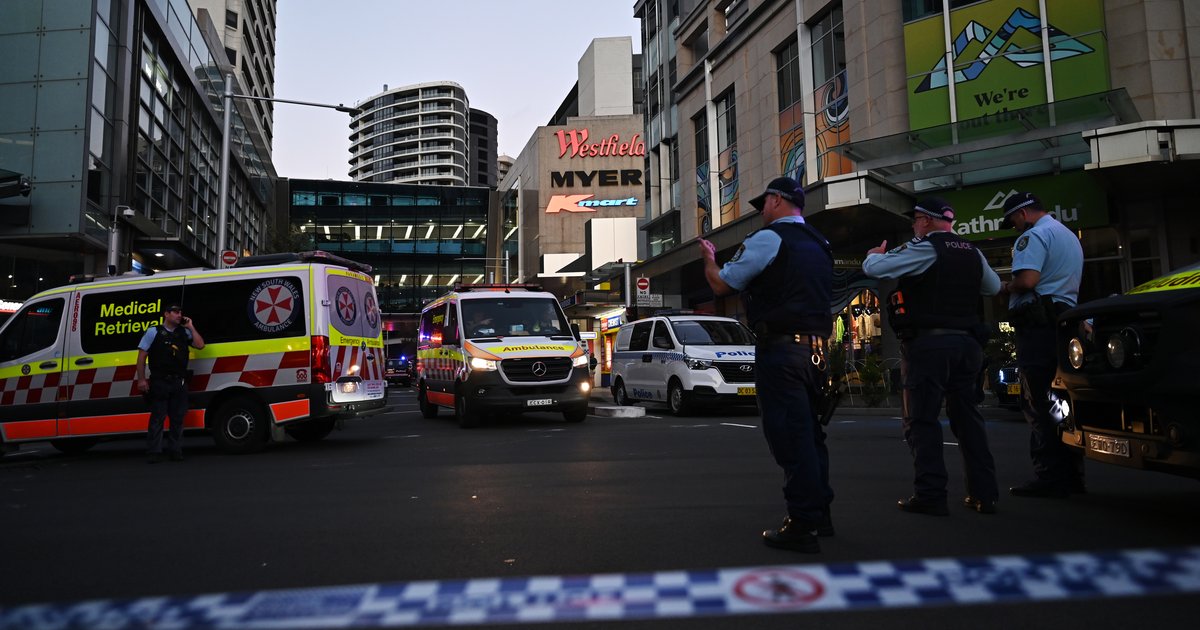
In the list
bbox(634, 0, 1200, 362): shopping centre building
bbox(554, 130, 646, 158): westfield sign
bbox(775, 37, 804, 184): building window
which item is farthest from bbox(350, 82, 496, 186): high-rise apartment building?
bbox(634, 0, 1200, 362): shopping centre building

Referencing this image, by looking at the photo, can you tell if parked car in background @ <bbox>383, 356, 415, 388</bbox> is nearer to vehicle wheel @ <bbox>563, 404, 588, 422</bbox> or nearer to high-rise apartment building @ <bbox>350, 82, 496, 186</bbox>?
vehicle wheel @ <bbox>563, 404, 588, 422</bbox>

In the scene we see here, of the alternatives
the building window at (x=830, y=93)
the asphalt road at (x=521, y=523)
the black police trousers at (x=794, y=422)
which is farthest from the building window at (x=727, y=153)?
the black police trousers at (x=794, y=422)

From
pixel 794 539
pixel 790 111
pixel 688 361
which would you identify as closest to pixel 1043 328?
pixel 794 539

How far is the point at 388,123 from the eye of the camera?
149m

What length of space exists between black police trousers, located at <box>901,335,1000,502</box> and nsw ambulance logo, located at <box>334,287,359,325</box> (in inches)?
288

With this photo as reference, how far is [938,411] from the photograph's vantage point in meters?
4.55

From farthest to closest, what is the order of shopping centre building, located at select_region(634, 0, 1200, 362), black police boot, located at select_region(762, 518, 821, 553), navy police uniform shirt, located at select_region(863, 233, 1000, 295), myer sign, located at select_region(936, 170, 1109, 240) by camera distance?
myer sign, located at select_region(936, 170, 1109, 240) → shopping centre building, located at select_region(634, 0, 1200, 362) → navy police uniform shirt, located at select_region(863, 233, 1000, 295) → black police boot, located at select_region(762, 518, 821, 553)

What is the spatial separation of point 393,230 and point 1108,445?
2959 inches

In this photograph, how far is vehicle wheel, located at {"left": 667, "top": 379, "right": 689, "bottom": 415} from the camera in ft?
44.9

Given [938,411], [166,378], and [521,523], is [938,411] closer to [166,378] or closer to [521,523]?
[521,523]

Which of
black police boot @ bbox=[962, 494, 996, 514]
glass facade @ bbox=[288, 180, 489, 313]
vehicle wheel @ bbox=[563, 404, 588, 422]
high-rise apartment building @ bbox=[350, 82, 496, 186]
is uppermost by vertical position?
high-rise apartment building @ bbox=[350, 82, 496, 186]

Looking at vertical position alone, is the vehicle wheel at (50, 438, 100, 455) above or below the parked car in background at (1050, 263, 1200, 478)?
below

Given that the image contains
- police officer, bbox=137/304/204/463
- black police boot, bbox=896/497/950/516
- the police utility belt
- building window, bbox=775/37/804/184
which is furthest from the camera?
building window, bbox=775/37/804/184

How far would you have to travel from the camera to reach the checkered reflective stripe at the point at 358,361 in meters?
9.55
